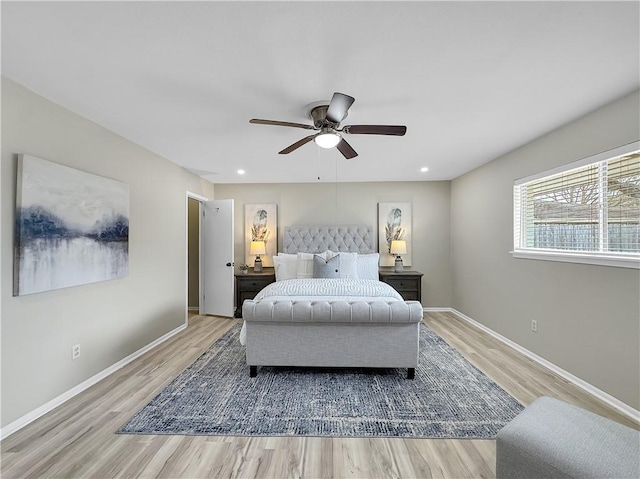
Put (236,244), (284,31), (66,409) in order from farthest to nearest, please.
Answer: (236,244) → (66,409) → (284,31)

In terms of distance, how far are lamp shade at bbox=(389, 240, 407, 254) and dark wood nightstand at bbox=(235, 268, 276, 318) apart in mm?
2189

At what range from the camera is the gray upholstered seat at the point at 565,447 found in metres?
1.17

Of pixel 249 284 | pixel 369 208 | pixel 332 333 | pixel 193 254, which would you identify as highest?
pixel 369 208

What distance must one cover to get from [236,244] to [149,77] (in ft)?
12.9

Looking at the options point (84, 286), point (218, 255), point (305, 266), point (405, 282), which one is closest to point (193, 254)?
point (218, 255)

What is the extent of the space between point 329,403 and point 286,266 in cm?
287

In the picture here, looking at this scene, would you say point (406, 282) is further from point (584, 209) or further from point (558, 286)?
point (584, 209)

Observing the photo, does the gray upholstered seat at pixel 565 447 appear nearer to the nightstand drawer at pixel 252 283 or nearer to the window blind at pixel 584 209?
the window blind at pixel 584 209

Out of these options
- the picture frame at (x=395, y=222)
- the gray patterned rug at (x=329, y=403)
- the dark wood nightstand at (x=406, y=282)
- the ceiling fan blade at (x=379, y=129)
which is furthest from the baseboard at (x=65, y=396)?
the picture frame at (x=395, y=222)

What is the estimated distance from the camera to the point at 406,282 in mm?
5078

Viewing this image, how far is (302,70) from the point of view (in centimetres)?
193

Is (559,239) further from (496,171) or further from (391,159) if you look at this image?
(391,159)

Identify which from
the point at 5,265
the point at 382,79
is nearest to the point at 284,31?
the point at 382,79

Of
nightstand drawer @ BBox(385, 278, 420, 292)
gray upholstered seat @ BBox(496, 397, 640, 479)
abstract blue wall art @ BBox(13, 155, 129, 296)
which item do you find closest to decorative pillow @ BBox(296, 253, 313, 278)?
nightstand drawer @ BBox(385, 278, 420, 292)
